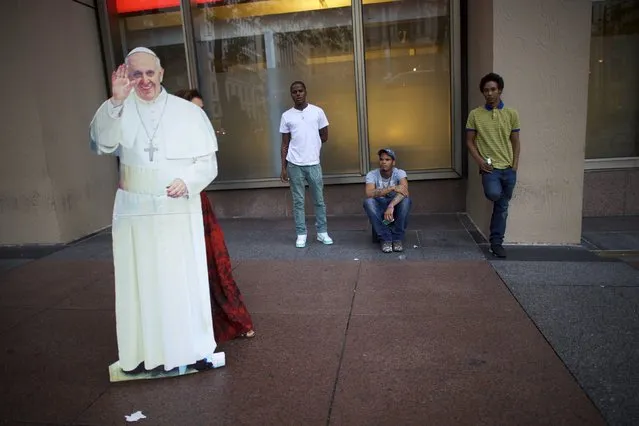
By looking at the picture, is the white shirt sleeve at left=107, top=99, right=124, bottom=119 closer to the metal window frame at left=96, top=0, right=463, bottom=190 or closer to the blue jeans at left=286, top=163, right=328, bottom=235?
the blue jeans at left=286, top=163, right=328, bottom=235

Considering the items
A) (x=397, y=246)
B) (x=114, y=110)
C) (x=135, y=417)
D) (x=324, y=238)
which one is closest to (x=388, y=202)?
(x=397, y=246)

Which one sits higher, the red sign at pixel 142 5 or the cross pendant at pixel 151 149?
the red sign at pixel 142 5

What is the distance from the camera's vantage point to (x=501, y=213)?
18.1 ft

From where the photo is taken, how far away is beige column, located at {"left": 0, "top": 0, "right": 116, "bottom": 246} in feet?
21.2

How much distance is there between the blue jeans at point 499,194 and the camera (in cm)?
538

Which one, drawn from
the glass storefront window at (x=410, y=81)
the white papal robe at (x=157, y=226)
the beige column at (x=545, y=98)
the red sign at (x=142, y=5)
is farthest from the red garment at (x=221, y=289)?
the red sign at (x=142, y=5)

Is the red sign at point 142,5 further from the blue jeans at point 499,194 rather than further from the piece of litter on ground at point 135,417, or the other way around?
the piece of litter on ground at point 135,417

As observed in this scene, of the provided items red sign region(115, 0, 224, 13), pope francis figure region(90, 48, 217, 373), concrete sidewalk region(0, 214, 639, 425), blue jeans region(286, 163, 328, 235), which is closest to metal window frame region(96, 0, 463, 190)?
red sign region(115, 0, 224, 13)

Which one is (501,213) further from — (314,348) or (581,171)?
(314,348)

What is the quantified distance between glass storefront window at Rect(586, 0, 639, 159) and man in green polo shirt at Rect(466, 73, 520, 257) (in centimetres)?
285

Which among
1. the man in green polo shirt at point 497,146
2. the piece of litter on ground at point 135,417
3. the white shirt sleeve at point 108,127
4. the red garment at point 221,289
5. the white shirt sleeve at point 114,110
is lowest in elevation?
the piece of litter on ground at point 135,417

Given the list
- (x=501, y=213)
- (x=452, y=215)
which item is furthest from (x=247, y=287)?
(x=452, y=215)

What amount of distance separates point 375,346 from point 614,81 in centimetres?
619

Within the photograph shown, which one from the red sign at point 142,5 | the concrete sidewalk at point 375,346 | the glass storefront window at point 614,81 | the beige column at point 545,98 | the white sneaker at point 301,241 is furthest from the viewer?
the red sign at point 142,5
